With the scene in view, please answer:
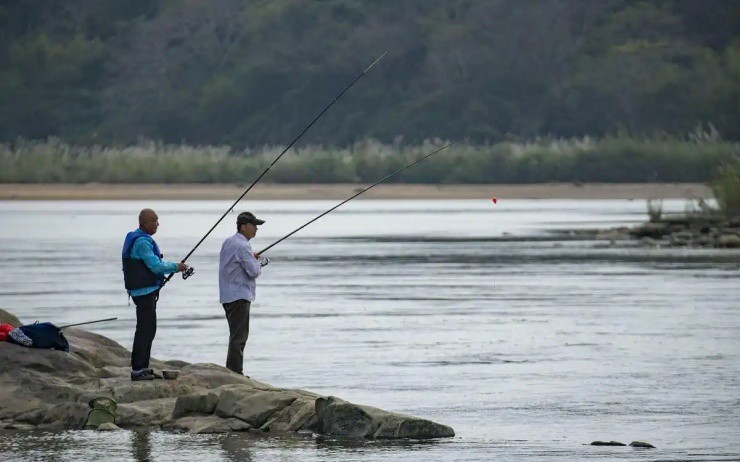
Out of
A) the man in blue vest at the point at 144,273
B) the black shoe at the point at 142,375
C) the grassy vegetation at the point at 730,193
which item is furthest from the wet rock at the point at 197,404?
the grassy vegetation at the point at 730,193

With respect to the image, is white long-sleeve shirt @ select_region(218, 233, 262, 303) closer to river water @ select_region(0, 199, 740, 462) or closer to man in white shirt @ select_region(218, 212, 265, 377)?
man in white shirt @ select_region(218, 212, 265, 377)

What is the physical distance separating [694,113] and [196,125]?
24073 millimetres

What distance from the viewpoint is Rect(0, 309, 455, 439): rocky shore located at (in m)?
13.1

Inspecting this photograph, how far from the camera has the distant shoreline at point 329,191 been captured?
70.8m

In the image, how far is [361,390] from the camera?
607 inches

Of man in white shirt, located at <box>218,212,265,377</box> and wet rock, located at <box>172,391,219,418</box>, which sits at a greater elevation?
man in white shirt, located at <box>218,212,265,377</box>

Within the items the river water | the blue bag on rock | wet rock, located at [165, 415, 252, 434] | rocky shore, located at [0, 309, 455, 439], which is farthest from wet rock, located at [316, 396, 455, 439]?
the blue bag on rock

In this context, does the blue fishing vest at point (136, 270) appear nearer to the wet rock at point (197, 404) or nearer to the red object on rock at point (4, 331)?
the wet rock at point (197, 404)

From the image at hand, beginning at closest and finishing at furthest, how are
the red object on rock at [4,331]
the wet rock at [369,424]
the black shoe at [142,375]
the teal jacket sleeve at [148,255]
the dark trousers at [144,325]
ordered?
the wet rock at [369,424]
the teal jacket sleeve at [148,255]
the dark trousers at [144,325]
the black shoe at [142,375]
the red object on rock at [4,331]

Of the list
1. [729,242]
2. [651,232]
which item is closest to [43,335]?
[729,242]

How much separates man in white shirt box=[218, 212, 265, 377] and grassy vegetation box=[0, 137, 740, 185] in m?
56.9

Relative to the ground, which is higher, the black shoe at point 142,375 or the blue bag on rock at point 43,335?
the blue bag on rock at point 43,335

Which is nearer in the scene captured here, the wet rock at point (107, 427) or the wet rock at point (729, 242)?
the wet rock at point (107, 427)

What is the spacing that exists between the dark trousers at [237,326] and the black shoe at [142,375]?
767mm
